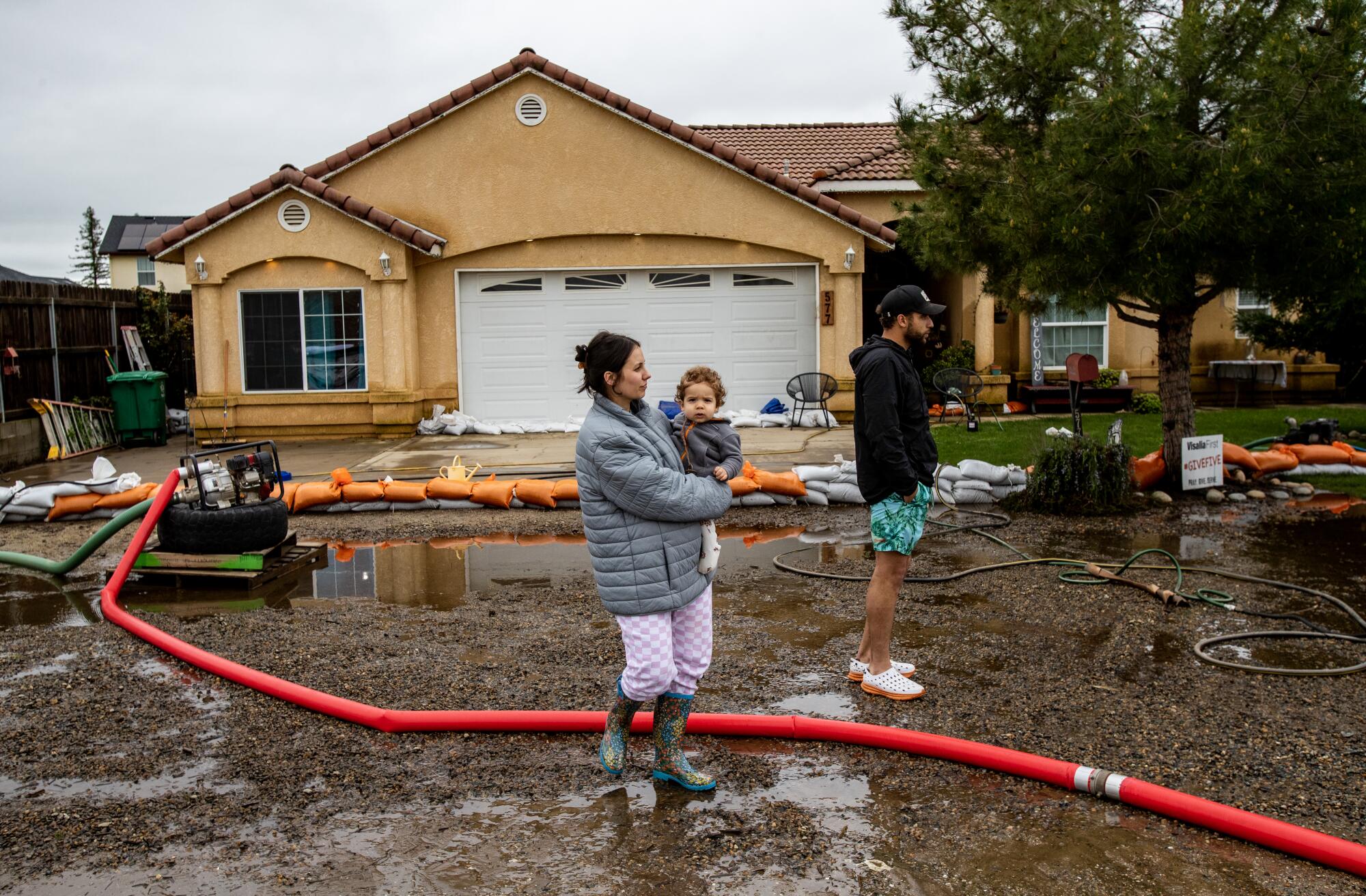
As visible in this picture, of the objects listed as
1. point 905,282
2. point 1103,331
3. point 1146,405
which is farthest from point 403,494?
point 905,282

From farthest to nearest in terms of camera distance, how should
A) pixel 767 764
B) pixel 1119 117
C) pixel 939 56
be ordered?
1. pixel 939 56
2. pixel 1119 117
3. pixel 767 764

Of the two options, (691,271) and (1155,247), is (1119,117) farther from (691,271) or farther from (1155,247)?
(691,271)

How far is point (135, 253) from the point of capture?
4800 cm

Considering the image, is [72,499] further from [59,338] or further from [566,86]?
[566,86]

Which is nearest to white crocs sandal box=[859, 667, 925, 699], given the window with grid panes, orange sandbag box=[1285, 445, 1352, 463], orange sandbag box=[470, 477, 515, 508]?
orange sandbag box=[470, 477, 515, 508]

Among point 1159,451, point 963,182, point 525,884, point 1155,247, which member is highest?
point 963,182

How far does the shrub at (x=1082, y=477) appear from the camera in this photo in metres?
9.38

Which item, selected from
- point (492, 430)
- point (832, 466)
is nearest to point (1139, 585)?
point (832, 466)

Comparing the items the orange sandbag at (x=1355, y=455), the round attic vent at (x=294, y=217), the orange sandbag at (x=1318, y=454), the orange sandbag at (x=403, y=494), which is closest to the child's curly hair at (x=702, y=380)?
the orange sandbag at (x=403, y=494)

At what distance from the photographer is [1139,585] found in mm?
6699

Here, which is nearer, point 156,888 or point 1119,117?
point 156,888

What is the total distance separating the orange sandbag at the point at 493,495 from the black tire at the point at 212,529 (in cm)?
277

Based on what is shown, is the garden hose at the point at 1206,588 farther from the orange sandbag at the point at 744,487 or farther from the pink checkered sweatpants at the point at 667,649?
the pink checkered sweatpants at the point at 667,649

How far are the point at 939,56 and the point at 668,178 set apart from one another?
6833 mm
